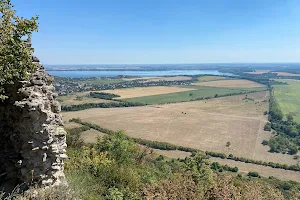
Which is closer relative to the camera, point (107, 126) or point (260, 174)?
point (260, 174)

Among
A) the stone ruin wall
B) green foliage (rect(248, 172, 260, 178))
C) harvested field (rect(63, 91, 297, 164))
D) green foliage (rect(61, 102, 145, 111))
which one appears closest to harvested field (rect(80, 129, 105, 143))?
harvested field (rect(63, 91, 297, 164))

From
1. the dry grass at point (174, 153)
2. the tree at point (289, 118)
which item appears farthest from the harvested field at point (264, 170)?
the tree at point (289, 118)

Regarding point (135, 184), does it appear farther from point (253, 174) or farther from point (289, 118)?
point (289, 118)

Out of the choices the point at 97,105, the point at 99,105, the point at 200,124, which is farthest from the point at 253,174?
the point at 97,105

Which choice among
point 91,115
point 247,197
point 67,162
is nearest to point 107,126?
point 91,115

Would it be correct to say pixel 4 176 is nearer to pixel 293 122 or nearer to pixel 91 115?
pixel 91 115

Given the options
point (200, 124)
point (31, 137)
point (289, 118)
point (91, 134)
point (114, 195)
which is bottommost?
point (289, 118)
